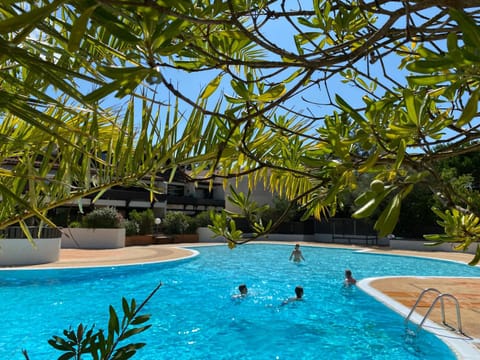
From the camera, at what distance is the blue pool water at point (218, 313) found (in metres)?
6.27

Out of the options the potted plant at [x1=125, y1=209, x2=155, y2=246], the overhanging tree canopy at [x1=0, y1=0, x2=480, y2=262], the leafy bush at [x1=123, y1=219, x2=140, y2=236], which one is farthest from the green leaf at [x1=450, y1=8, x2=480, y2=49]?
the leafy bush at [x1=123, y1=219, x2=140, y2=236]

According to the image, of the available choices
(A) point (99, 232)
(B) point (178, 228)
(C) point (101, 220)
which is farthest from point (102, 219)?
(B) point (178, 228)

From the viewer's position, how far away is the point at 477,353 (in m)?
5.26

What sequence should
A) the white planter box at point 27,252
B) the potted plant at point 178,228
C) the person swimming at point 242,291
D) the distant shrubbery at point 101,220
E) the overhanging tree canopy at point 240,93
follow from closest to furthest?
the overhanging tree canopy at point 240,93, the person swimming at point 242,291, the white planter box at point 27,252, the distant shrubbery at point 101,220, the potted plant at point 178,228

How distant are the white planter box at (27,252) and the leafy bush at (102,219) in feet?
19.5

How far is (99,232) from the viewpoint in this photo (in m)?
19.5

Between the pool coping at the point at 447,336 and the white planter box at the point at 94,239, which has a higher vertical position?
the white planter box at the point at 94,239

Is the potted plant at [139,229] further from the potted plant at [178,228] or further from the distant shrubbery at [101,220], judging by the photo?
the distant shrubbery at [101,220]

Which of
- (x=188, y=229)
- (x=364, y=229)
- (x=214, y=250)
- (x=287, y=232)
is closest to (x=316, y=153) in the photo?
(x=214, y=250)

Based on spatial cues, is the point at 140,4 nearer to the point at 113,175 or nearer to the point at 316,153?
the point at 316,153

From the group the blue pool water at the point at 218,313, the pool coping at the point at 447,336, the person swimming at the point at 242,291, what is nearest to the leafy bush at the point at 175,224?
the blue pool water at the point at 218,313

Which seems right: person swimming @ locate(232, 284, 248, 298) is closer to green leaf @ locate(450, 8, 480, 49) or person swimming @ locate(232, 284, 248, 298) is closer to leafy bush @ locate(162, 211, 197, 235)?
green leaf @ locate(450, 8, 480, 49)

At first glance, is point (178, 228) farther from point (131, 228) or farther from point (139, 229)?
point (131, 228)

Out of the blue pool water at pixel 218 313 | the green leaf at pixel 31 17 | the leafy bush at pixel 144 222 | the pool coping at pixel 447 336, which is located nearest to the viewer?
the green leaf at pixel 31 17
